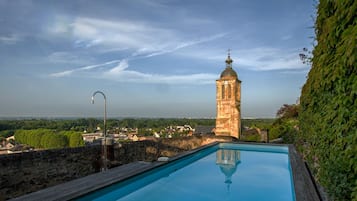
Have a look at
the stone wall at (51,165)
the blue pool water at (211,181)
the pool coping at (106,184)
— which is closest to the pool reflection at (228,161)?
the blue pool water at (211,181)

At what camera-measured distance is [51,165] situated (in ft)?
→ 15.4

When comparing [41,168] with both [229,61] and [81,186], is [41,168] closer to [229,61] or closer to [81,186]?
[81,186]

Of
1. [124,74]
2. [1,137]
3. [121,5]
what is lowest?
[1,137]

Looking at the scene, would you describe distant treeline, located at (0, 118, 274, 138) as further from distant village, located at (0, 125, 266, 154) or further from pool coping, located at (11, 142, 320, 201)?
pool coping, located at (11, 142, 320, 201)

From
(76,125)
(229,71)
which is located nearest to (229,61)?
(229,71)

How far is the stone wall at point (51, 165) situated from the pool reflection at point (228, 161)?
2.58 metres

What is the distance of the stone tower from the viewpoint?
Result: 12.7m

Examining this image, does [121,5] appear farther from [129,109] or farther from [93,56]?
[129,109]

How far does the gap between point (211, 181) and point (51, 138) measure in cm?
1359

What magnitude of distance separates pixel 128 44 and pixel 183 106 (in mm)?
10304

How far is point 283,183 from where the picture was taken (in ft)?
15.6

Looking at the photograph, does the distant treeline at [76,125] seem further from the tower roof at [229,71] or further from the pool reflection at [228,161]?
the pool reflection at [228,161]

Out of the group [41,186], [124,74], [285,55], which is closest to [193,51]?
[285,55]

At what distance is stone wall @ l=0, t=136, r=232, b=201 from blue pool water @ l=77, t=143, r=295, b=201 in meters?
1.62
